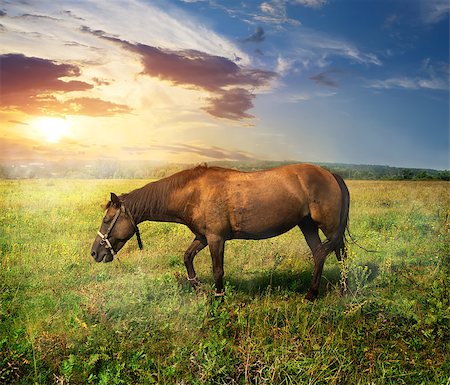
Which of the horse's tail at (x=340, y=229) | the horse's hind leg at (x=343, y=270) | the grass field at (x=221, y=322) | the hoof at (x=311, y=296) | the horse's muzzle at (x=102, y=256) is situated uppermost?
the horse's tail at (x=340, y=229)

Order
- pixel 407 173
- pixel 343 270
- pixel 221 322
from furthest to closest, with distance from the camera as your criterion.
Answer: pixel 407 173
pixel 343 270
pixel 221 322

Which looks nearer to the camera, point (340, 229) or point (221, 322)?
point (221, 322)

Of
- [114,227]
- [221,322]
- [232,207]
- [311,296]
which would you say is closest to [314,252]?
[311,296]

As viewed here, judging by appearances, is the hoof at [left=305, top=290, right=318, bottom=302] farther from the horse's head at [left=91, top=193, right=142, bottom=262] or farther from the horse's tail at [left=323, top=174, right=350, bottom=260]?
the horse's head at [left=91, top=193, right=142, bottom=262]

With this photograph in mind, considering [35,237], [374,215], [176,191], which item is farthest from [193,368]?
[374,215]

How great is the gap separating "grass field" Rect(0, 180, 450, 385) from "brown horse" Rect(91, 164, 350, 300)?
75 centimetres

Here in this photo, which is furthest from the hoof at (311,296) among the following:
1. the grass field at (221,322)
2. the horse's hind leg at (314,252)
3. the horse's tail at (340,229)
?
the horse's tail at (340,229)

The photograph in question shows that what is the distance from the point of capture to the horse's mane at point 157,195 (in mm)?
7543

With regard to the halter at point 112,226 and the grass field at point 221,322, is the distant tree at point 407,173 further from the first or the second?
the halter at point 112,226

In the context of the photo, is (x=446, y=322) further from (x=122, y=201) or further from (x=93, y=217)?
(x=93, y=217)

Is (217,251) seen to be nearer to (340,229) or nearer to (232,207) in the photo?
(232,207)

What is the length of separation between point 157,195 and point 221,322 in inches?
103

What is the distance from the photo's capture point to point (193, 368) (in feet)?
17.5

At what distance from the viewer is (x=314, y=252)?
812 centimetres
